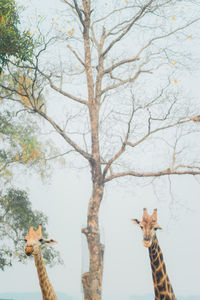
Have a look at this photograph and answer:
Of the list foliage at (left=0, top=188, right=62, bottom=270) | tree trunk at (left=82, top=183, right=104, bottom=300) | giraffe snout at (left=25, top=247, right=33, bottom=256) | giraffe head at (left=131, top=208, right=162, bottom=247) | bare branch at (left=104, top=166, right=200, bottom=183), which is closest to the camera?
giraffe head at (left=131, top=208, right=162, bottom=247)

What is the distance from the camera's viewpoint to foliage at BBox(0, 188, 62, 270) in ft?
22.8

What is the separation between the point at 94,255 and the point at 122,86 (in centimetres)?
268

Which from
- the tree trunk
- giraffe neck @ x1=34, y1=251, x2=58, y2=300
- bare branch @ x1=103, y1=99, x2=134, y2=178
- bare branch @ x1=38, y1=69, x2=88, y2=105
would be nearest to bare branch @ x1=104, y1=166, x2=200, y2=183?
bare branch @ x1=103, y1=99, x2=134, y2=178

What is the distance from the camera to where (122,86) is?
707 centimetres

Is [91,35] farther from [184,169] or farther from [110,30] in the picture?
[184,169]

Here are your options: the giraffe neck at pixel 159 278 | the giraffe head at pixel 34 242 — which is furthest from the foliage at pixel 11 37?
the giraffe neck at pixel 159 278

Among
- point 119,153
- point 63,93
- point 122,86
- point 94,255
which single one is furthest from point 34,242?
point 122,86

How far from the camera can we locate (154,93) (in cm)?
674

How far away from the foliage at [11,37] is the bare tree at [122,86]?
0.24 metres

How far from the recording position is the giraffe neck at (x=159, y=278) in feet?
12.6

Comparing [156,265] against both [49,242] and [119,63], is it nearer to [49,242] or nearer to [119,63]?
[49,242]

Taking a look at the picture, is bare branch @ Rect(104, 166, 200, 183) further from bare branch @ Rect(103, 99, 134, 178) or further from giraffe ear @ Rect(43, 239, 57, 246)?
giraffe ear @ Rect(43, 239, 57, 246)

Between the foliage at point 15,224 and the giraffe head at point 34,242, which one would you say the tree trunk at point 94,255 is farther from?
the giraffe head at point 34,242

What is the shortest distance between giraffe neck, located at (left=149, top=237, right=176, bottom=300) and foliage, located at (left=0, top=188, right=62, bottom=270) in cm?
335
